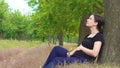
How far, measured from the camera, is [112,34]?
840 centimetres

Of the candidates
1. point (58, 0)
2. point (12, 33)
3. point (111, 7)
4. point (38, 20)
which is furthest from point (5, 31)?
point (111, 7)

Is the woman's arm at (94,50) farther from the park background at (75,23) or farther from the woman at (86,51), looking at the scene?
the park background at (75,23)

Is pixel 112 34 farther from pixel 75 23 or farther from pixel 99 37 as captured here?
pixel 75 23

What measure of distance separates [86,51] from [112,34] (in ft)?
3.36

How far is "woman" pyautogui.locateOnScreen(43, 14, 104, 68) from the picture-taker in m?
7.64

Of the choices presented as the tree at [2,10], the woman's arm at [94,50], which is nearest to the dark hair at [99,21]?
the woman's arm at [94,50]

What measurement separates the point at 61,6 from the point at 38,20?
9002 millimetres

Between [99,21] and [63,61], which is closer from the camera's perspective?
[63,61]

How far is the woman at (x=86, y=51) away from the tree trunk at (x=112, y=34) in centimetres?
29

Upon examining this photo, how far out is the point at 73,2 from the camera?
47.9 ft

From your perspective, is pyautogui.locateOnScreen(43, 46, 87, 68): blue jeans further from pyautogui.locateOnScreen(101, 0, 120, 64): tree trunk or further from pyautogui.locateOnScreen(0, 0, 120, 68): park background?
pyautogui.locateOnScreen(101, 0, 120, 64): tree trunk

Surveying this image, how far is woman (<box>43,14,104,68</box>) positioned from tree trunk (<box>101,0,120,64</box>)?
0.29m

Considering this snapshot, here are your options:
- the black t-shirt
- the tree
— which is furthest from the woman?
the tree

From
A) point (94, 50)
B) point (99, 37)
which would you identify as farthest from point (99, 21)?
point (94, 50)
